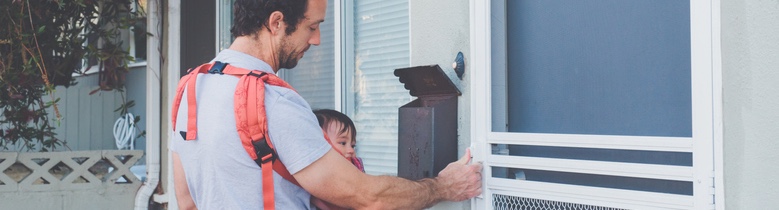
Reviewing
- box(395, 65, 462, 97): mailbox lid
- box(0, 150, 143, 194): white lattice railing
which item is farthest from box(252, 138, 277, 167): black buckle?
box(0, 150, 143, 194): white lattice railing

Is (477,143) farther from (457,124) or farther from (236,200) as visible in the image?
(236,200)

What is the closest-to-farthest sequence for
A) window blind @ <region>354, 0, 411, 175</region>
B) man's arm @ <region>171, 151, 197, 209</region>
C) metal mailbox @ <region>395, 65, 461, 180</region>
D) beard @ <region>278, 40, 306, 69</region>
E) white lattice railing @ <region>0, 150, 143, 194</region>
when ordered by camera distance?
beard @ <region>278, 40, 306, 69</region> < man's arm @ <region>171, 151, 197, 209</region> < metal mailbox @ <region>395, 65, 461, 180</region> < window blind @ <region>354, 0, 411, 175</region> < white lattice railing @ <region>0, 150, 143, 194</region>

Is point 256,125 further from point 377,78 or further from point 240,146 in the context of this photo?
point 377,78

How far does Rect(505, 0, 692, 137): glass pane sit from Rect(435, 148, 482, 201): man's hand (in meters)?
0.31

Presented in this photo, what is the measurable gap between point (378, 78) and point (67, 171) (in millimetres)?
3384

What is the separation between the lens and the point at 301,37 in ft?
8.59

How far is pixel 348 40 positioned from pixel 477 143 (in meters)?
1.40

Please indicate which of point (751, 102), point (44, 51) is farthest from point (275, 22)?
point (44, 51)

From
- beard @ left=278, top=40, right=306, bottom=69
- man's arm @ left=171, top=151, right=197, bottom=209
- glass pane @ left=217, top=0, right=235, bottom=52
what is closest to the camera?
beard @ left=278, top=40, right=306, bottom=69

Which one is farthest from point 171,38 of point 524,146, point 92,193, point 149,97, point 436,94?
point 524,146

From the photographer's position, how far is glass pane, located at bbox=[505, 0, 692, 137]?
2969 mm

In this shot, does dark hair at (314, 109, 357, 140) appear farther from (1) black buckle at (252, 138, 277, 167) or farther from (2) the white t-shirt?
(1) black buckle at (252, 138, 277, 167)

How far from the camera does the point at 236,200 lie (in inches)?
96.0

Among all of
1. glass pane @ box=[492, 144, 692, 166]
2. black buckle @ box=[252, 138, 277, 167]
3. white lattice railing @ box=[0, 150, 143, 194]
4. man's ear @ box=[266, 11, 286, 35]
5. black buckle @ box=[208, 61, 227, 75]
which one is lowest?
white lattice railing @ box=[0, 150, 143, 194]
